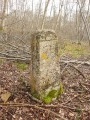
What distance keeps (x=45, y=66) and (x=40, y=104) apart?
862 mm

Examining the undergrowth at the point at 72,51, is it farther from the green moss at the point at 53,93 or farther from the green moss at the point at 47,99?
the green moss at the point at 47,99

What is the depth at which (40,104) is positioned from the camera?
5438mm

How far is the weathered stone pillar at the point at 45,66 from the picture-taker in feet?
17.9

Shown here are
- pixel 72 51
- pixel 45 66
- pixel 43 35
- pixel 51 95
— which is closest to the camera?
pixel 43 35

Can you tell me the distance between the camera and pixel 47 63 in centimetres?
562

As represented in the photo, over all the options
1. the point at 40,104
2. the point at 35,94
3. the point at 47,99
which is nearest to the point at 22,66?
the point at 35,94

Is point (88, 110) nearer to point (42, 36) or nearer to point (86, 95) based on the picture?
point (86, 95)

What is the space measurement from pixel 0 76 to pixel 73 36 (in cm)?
3037

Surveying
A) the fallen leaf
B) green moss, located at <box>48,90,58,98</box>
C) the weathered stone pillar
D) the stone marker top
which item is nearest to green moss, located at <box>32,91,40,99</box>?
the weathered stone pillar

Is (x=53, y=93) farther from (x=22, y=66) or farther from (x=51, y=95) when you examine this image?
(x=22, y=66)

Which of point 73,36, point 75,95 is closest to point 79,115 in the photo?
point 75,95

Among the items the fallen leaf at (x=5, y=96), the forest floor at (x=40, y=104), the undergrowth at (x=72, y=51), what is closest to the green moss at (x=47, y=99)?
the forest floor at (x=40, y=104)

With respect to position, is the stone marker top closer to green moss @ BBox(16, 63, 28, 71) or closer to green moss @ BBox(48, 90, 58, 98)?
green moss @ BBox(48, 90, 58, 98)

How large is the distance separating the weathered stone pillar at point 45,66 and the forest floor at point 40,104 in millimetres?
234
